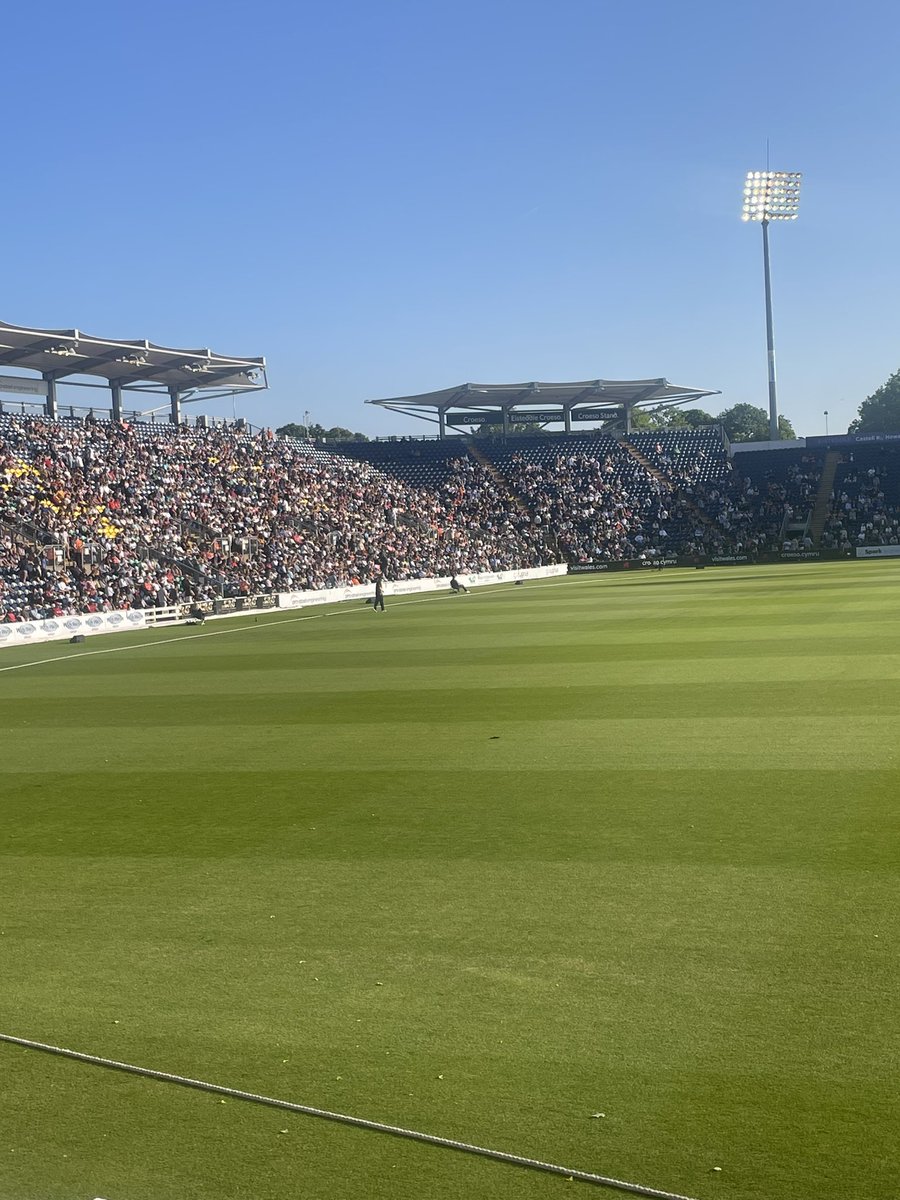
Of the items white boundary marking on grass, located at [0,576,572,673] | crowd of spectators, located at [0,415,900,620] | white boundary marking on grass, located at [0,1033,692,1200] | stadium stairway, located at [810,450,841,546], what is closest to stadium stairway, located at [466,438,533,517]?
crowd of spectators, located at [0,415,900,620]

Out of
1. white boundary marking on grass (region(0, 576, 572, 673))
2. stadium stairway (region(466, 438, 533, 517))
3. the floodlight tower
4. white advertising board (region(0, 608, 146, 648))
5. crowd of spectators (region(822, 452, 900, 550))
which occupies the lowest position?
white boundary marking on grass (region(0, 576, 572, 673))

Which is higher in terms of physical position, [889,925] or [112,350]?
[112,350]

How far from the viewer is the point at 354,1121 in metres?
5.89

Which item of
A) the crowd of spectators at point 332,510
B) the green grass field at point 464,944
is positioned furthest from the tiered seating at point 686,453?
the green grass field at point 464,944

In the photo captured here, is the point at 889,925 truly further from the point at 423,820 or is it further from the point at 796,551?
the point at 796,551

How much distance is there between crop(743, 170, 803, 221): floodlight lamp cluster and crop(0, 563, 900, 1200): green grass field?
7214cm

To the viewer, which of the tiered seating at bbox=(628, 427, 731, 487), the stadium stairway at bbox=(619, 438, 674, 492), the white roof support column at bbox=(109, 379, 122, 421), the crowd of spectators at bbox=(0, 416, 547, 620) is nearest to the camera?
the crowd of spectators at bbox=(0, 416, 547, 620)

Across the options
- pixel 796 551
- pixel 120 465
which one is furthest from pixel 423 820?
pixel 796 551

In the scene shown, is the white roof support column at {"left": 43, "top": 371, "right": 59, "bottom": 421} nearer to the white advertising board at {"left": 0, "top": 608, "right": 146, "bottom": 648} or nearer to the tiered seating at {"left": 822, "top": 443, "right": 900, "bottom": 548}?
the white advertising board at {"left": 0, "top": 608, "right": 146, "bottom": 648}

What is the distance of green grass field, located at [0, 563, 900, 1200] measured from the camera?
221 inches

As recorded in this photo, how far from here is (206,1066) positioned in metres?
6.55

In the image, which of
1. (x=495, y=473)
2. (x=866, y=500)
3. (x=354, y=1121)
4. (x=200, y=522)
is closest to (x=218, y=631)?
(x=200, y=522)

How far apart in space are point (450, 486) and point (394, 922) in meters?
78.1

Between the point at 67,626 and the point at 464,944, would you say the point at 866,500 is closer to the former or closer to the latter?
the point at 67,626
